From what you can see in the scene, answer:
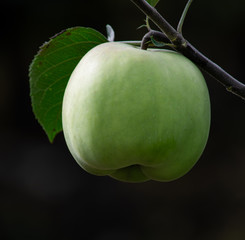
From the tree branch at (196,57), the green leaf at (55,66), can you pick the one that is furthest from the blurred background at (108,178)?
the tree branch at (196,57)

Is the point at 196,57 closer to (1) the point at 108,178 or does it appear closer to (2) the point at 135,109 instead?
(2) the point at 135,109

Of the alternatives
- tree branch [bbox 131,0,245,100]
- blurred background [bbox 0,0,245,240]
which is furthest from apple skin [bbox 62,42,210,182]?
blurred background [bbox 0,0,245,240]

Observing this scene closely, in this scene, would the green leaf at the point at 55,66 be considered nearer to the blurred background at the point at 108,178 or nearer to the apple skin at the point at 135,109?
the apple skin at the point at 135,109

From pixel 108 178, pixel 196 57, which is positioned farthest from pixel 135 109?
pixel 108 178

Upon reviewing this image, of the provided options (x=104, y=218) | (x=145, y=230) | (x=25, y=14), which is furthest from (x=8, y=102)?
(x=145, y=230)

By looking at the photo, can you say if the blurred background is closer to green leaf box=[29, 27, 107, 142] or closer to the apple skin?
green leaf box=[29, 27, 107, 142]

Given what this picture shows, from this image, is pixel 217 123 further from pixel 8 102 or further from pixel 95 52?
pixel 95 52
